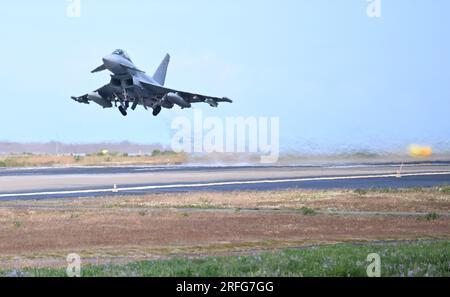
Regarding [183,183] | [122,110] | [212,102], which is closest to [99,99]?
[122,110]

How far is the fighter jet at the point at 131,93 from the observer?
54812mm

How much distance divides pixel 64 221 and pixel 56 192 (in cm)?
1565

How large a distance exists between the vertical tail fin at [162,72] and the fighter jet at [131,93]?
12927 mm

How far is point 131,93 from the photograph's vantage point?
189ft

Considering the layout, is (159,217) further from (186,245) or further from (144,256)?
(144,256)

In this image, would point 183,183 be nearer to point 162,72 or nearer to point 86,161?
point 162,72

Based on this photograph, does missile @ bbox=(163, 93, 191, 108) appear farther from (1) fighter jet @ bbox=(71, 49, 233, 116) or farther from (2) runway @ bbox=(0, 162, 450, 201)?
(2) runway @ bbox=(0, 162, 450, 201)

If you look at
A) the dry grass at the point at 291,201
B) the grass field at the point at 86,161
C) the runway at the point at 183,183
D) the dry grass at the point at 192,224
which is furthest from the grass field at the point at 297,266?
the grass field at the point at 86,161

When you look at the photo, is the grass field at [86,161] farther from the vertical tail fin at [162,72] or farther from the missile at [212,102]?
the missile at [212,102]

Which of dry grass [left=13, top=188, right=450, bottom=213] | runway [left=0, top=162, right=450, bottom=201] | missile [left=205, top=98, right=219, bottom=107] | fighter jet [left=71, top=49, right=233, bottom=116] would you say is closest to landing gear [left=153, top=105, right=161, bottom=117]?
fighter jet [left=71, top=49, right=233, bottom=116]

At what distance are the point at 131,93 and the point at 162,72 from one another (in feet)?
57.5
